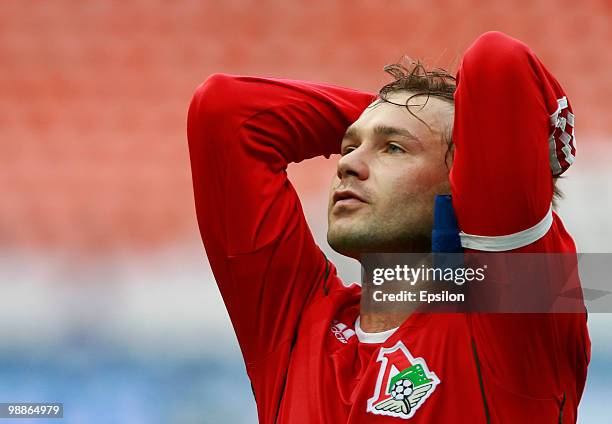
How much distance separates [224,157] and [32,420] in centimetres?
74

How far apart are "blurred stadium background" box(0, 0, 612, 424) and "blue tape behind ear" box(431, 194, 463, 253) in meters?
0.75

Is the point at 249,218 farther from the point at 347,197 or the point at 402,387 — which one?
the point at 402,387

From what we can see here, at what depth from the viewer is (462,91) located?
4.06 feet

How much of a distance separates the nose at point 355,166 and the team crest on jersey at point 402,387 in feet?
0.83

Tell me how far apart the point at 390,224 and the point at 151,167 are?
128 cm

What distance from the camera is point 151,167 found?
8.43ft

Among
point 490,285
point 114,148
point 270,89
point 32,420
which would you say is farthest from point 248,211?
point 114,148

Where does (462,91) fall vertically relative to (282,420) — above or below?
above

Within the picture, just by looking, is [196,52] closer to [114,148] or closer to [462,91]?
[114,148]

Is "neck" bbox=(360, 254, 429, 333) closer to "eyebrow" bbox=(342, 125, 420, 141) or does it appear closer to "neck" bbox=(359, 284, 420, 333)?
"neck" bbox=(359, 284, 420, 333)
